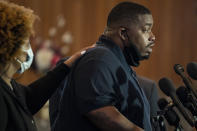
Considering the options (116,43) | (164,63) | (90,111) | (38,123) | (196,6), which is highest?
(116,43)

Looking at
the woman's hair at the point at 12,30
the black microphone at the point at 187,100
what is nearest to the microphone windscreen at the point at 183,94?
the black microphone at the point at 187,100

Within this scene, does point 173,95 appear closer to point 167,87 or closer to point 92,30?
point 167,87

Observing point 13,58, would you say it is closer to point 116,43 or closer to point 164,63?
point 116,43

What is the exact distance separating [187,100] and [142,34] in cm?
52

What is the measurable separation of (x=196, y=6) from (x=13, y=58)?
11.3 ft

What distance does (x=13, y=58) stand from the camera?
2041 millimetres

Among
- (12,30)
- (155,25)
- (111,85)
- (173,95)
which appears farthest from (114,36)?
(155,25)

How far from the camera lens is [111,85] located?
2.10 metres

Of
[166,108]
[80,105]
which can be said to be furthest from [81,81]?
[166,108]

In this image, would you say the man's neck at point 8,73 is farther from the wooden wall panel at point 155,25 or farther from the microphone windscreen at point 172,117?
the wooden wall panel at point 155,25

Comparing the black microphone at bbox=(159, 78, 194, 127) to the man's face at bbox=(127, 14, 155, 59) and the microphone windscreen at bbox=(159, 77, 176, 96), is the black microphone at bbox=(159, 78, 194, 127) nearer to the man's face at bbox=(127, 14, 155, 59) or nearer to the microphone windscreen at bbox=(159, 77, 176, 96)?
the microphone windscreen at bbox=(159, 77, 176, 96)

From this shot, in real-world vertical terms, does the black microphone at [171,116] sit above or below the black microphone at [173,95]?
below

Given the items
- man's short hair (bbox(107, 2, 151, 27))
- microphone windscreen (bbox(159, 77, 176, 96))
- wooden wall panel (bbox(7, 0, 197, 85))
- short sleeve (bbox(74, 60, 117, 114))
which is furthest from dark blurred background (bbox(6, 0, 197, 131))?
short sleeve (bbox(74, 60, 117, 114))

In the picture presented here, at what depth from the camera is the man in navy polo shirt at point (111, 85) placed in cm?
205
